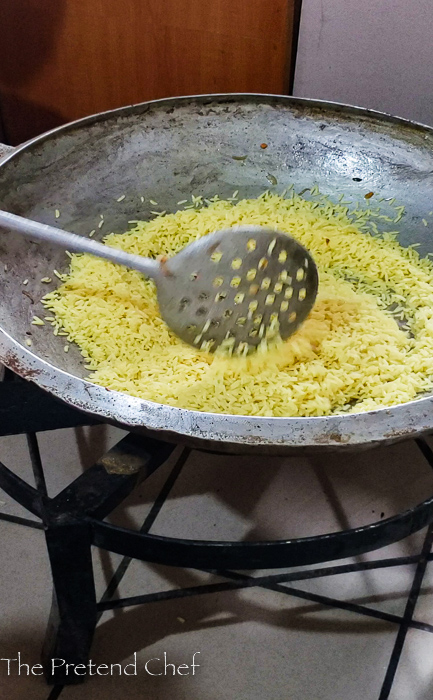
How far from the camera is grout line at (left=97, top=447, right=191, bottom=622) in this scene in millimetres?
1076

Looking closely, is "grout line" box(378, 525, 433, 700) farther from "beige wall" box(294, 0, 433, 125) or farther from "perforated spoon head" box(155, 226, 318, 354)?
"beige wall" box(294, 0, 433, 125)

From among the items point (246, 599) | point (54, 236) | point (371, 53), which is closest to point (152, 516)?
point (246, 599)

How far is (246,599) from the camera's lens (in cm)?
107

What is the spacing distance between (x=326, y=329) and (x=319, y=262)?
0.22 m

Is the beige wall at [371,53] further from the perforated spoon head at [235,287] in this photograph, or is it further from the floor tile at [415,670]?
the floor tile at [415,670]

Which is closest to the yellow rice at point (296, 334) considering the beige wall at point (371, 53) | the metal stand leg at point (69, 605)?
the metal stand leg at point (69, 605)

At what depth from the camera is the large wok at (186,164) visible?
92 cm

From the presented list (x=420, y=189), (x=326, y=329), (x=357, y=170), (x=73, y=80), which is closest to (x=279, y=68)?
(x=357, y=170)

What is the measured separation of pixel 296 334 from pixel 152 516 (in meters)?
0.55

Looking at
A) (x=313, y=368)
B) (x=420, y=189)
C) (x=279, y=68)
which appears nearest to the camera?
(x=313, y=368)

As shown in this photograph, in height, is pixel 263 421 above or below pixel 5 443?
above

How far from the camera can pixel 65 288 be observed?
93cm

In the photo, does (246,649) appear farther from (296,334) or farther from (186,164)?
(186,164)

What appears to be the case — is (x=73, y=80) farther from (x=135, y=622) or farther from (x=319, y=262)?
(x=135, y=622)
